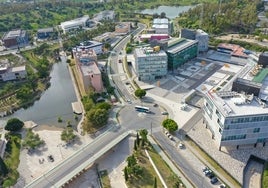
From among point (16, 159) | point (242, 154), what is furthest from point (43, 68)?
point (242, 154)

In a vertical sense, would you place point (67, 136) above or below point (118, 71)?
below

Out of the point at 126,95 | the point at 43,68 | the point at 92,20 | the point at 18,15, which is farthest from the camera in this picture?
the point at 18,15

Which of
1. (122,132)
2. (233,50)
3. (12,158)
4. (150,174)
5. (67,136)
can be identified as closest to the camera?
(150,174)

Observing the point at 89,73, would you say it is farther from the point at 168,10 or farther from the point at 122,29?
the point at 168,10

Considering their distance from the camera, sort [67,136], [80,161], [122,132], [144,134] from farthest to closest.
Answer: [122,132] → [67,136] → [144,134] → [80,161]

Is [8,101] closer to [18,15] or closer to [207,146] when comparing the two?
[207,146]

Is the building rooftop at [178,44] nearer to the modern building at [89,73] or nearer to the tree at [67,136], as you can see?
the modern building at [89,73]

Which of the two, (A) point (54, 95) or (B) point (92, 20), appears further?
(B) point (92, 20)

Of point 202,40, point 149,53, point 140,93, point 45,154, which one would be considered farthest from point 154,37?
point 45,154
